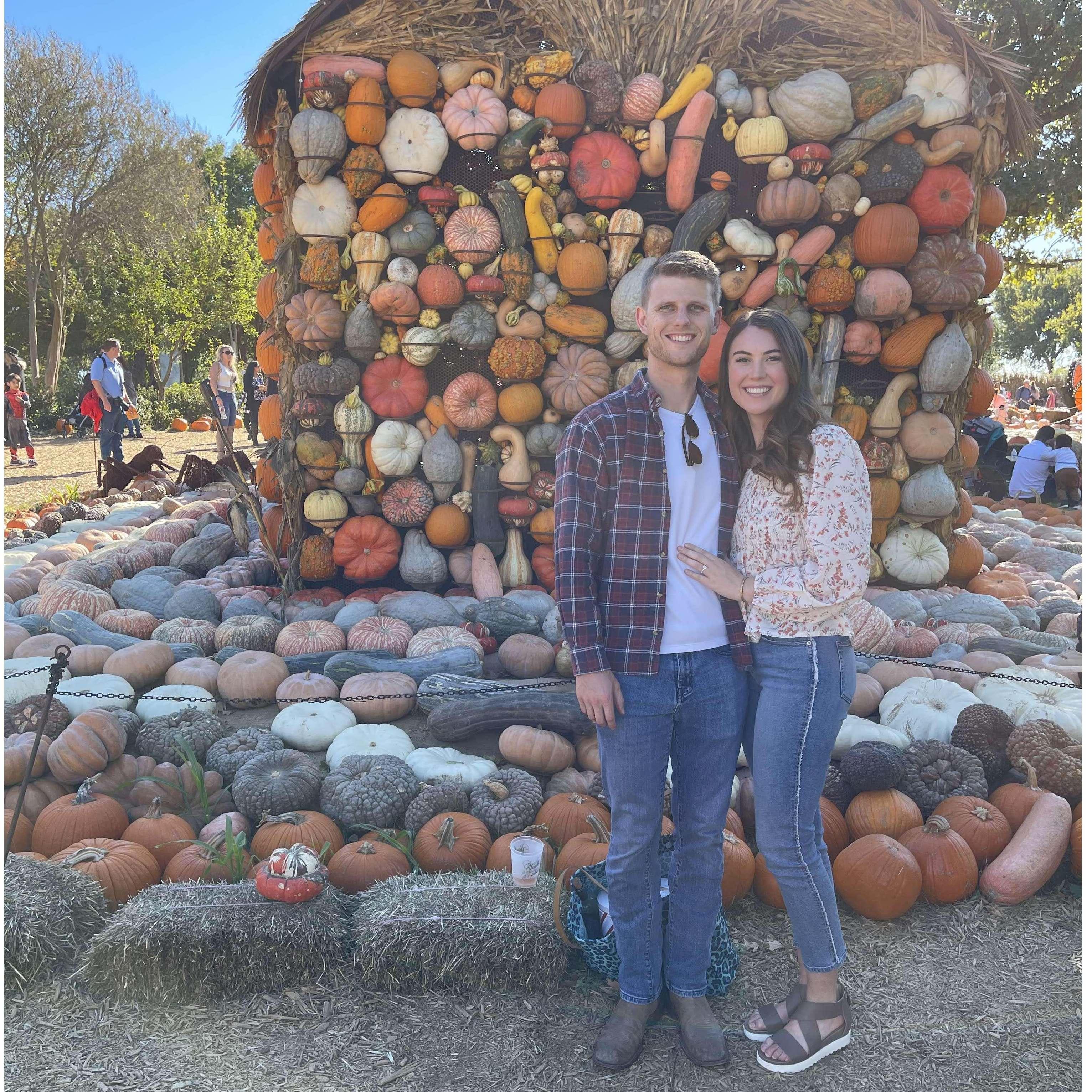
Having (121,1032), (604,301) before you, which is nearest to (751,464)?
(121,1032)

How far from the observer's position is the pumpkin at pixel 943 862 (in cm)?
323

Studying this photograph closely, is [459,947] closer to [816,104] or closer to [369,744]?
[369,744]

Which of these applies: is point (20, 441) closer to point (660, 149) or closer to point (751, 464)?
point (660, 149)

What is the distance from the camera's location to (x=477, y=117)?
6020 mm

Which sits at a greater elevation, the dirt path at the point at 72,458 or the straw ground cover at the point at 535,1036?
the dirt path at the point at 72,458

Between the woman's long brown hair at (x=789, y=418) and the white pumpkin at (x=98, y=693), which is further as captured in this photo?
the white pumpkin at (x=98, y=693)

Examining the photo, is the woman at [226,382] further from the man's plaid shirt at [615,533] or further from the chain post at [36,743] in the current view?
the man's plaid shirt at [615,533]

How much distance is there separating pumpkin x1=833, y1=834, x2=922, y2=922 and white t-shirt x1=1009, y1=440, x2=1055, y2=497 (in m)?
9.29

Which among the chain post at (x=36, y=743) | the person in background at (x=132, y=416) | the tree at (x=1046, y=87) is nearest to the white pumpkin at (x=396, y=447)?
the chain post at (x=36, y=743)

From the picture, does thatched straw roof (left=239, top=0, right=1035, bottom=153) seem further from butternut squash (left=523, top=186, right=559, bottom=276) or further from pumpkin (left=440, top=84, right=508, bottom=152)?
butternut squash (left=523, top=186, right=559, bottom=276)

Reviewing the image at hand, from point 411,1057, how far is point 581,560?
1.51 metres

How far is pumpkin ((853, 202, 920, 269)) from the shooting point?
6.04 meters

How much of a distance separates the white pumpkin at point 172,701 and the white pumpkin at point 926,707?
3.26 metres

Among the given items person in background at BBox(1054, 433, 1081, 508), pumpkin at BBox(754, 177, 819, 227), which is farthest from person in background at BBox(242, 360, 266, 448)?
person in background at BBox(1054, 433, 1081, 508)
